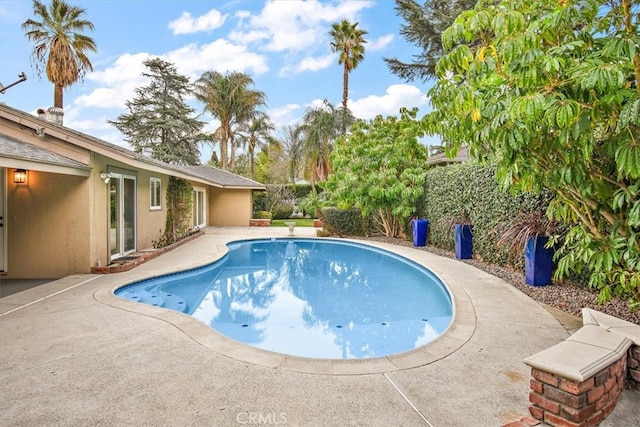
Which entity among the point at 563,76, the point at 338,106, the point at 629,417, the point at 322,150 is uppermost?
the point at 338,106

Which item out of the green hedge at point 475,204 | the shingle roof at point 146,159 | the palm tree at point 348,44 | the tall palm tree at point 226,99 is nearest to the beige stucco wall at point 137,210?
the shingle roof at point 146,159

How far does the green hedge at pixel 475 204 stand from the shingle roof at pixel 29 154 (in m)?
9.54

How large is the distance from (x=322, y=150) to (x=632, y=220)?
939 inches

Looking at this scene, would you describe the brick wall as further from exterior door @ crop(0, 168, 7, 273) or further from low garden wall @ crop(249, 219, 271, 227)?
low garden wall @ crop(249, 219, 271, 227)

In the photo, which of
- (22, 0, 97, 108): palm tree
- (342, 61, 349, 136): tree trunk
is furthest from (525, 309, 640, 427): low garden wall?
(342, 61, 349, 136): tree trunk

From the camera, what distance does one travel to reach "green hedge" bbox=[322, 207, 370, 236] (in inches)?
719

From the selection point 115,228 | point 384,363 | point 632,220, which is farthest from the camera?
point 115,228

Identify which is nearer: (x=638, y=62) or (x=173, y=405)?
(x=173, y=405)

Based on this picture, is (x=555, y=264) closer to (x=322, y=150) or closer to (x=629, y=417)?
(x=629, y=417)

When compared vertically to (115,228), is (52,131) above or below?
above

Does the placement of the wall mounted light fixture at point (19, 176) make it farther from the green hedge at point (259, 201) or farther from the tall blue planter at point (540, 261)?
the green hedge at point (259, 201)

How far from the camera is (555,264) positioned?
308 inches

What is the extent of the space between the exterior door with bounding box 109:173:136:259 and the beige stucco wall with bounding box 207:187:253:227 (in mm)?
11896

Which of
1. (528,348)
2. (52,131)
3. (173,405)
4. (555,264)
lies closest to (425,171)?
(555,264)
